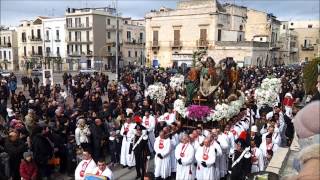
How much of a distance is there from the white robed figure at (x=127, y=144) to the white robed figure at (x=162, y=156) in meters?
1.18

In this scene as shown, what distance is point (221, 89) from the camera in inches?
580

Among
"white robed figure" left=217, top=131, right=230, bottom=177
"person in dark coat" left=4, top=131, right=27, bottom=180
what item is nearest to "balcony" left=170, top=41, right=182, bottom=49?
"white robed figure" left=217, top=131, right=230, bottom=177

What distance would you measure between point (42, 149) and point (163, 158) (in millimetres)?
3132

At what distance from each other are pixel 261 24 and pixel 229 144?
4707 cm

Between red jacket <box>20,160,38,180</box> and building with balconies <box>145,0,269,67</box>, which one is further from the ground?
building with balconies <box>145,0,269,67</box>

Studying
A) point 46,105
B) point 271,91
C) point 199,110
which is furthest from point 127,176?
point 271,91

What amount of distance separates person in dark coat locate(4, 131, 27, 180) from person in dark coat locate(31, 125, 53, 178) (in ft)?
0.98

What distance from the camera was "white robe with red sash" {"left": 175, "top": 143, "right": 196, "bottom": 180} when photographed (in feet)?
30.6

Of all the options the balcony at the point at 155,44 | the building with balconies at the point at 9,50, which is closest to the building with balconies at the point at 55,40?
the building with balconies at the point at 9,50

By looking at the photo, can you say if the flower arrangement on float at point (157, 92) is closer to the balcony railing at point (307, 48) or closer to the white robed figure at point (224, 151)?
the white robed figure at point (224, 151)

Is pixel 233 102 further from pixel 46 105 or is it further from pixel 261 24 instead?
pixel 261 24

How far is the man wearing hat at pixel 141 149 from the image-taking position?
10281mm

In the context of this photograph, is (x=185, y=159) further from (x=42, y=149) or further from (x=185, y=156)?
(x=42, y=149)

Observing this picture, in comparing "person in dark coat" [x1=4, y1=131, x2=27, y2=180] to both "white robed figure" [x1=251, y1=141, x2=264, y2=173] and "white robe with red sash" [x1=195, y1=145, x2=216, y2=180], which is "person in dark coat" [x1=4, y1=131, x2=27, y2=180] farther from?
"white robed figure" [x1=251, y1=141, x2=264, y2=173]
